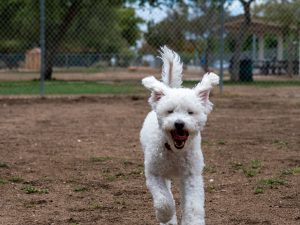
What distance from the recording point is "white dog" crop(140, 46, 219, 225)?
4102 mm

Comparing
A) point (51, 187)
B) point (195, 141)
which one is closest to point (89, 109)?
point (51, 187)

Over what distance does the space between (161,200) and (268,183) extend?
2.11 metres

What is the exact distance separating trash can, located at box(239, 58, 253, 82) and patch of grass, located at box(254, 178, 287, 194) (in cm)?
1614

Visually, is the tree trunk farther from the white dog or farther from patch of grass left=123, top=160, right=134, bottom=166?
the white dog

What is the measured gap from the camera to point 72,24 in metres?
24.2

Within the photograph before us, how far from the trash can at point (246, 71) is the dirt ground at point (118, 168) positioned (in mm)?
9480

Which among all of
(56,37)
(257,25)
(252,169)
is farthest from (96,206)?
(56,37)

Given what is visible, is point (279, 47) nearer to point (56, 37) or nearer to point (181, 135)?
point (56, 37)

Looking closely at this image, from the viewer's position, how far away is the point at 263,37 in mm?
24250

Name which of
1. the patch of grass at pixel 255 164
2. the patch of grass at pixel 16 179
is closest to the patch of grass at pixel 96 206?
the patch of grass at pixel 16 179

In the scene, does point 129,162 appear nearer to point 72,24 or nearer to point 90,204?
point 90,204

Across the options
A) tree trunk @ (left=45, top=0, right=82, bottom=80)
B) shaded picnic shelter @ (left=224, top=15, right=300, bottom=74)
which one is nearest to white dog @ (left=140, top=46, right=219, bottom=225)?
shaded picnic shelter @ (left=224, top=15, right=300, bottom=74)

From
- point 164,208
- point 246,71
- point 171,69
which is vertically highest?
point 171,69

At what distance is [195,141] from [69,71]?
68.4 feet
